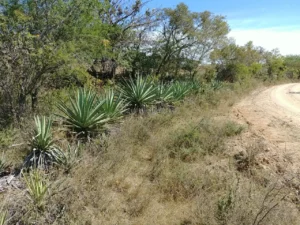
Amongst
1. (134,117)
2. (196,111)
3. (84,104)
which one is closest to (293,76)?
(196,111)

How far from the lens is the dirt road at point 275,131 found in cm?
619

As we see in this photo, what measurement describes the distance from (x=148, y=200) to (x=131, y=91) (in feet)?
18.6

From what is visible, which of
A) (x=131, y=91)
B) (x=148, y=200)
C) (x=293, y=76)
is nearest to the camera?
(x=148, y=200)

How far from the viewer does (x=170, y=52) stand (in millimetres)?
25047

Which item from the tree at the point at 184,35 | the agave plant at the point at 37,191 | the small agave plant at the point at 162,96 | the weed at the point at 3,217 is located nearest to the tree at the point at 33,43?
the small agave plant at the point at 162,96

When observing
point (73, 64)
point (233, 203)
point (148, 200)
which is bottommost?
point (148, 200)

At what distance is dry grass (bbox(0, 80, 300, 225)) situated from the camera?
4414mm

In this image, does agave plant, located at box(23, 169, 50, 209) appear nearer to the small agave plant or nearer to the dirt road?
the dirt road

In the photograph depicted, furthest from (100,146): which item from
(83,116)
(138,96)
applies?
(138,96)

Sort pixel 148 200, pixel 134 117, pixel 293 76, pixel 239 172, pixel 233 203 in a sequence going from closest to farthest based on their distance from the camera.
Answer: pixel 233 203 → pixel 148 200 → pixel 239 172 → pixel 134 117 → pixel 293 76

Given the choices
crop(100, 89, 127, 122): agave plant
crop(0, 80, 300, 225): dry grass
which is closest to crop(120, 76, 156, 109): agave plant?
crop(100, 89, 127, 122): agave plant

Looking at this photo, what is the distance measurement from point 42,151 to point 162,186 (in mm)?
2658

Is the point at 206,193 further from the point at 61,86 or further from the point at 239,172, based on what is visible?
the point at 61,86

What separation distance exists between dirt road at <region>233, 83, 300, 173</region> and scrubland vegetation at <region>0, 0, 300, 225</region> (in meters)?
0.35
